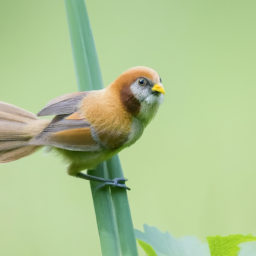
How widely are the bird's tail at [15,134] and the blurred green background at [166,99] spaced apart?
687 mm

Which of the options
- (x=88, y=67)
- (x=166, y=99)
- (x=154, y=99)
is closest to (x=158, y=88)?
(x=154, y=99)

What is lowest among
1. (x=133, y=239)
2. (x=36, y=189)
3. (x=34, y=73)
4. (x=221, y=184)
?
(x=133, y=239)

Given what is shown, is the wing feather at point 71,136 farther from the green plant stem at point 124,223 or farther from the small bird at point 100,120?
the green plant stem at point 124,223

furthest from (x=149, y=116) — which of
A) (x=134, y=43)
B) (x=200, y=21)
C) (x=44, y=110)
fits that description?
(x=200, y=21)

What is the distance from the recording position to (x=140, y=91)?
2.16 ft

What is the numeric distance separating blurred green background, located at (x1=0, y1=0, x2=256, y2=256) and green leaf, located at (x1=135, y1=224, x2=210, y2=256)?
35.6 inches

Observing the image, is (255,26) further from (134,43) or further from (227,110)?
(134,43)

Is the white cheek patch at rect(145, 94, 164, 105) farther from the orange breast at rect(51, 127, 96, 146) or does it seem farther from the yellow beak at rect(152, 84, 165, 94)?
the orange breast at rect(51, 127, 96, 146)

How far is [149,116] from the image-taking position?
69 cm

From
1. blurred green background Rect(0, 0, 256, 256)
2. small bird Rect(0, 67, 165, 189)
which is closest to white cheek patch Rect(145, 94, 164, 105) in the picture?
small bird Rect(0, 67, 165, 189)

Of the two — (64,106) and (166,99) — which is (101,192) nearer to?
(64,106)

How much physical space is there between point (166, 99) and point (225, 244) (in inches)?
42.2

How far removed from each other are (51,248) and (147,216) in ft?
1.39

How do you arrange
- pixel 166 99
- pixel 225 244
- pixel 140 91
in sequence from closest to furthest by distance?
pixel 225 244
pixel 140 91
pixel 166 99
